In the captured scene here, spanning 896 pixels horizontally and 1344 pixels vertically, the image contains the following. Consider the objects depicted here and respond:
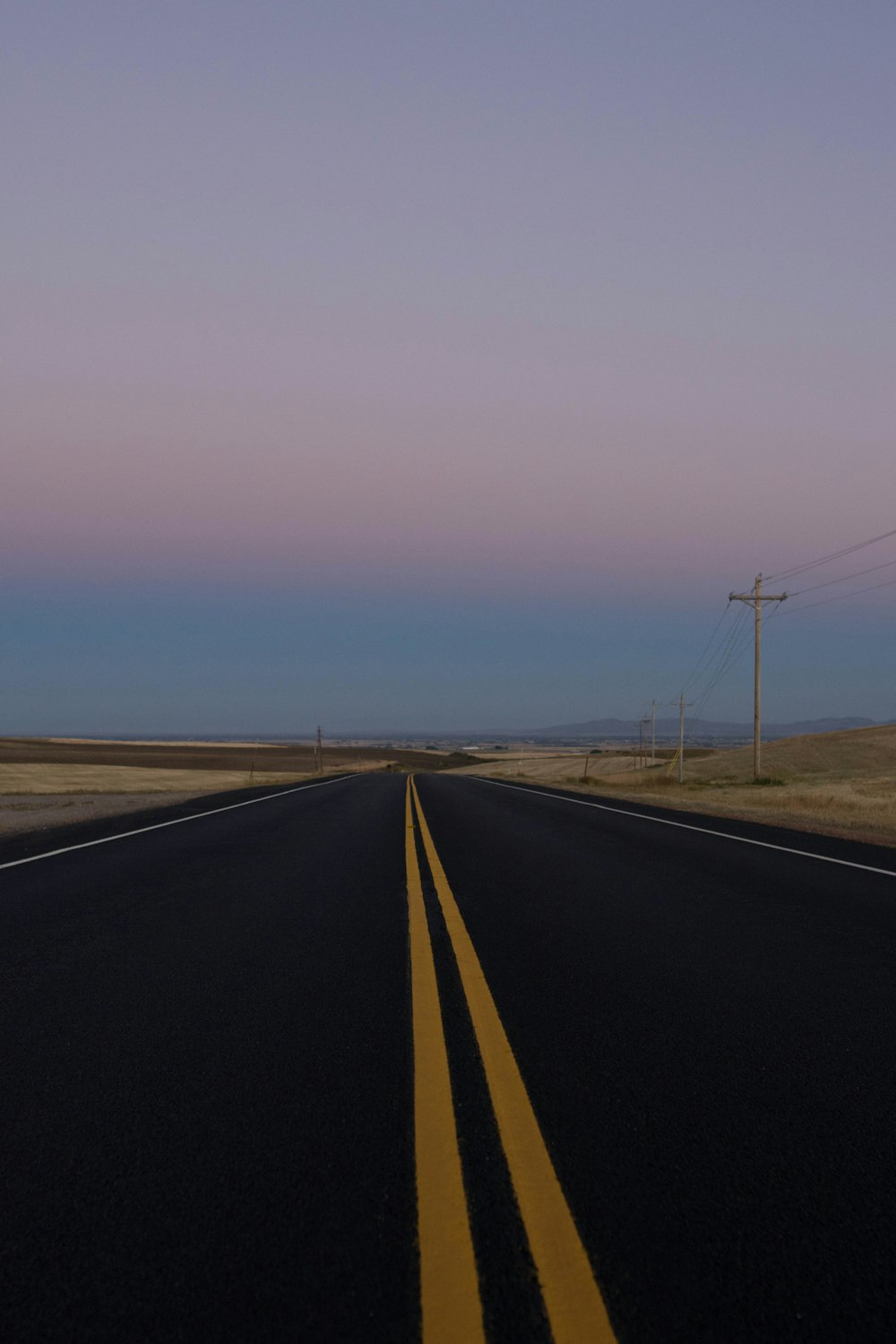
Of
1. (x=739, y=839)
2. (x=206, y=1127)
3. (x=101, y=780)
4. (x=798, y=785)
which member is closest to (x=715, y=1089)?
(x=206, y=1127)

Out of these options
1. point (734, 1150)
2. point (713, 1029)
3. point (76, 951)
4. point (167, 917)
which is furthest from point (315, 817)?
point (734, 1150)

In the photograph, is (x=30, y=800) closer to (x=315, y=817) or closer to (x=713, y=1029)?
(x=315, y=817)

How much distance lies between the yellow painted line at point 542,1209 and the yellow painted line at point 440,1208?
0.19m

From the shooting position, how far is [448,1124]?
11.3ft

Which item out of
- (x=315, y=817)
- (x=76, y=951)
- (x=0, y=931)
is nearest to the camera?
(x=76, y=951)

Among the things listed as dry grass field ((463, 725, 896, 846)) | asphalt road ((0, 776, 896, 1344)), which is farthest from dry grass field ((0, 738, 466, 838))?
dry grass field ((463, 725, 896, 846))

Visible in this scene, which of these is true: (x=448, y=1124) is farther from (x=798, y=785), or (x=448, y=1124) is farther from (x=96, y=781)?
(x=96, y=781)

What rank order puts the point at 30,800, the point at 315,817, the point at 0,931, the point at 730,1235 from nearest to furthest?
1. the point at 730,1235
2. the point at 0,931
3. the point at 315,817
4. the point at 30,800

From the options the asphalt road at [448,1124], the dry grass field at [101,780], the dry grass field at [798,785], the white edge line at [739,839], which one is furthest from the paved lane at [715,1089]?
the dry grass field at [101,780]

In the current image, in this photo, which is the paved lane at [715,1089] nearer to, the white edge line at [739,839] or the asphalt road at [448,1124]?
the asphalt road at [448,1124]

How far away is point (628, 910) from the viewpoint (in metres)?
7.85

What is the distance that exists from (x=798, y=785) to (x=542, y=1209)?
40.2m

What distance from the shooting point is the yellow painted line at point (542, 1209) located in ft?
7.58

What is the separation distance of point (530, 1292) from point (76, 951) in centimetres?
481
